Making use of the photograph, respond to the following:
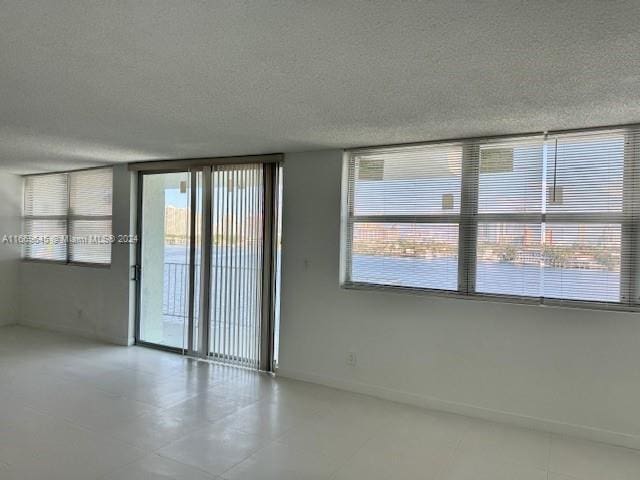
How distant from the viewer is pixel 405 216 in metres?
4.03

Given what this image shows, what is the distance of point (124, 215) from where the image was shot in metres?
5.73

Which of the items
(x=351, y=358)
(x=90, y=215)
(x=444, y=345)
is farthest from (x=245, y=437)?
(x=90, y=215)

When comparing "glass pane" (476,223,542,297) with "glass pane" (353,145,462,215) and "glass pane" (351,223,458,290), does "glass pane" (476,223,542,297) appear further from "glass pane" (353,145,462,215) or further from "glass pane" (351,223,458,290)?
"glass pane" (353,145,462,215)

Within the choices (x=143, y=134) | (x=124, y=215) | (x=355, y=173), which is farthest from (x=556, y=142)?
(x=124, y=215)

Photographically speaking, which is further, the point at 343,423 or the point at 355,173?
the point at 355,173

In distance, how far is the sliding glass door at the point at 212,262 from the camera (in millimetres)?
4727

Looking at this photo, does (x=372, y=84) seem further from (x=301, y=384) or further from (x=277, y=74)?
(x=301, y=384)

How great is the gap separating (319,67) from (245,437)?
2529 millimetres

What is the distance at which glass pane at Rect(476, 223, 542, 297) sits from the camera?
11.6ft

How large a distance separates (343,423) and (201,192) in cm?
301

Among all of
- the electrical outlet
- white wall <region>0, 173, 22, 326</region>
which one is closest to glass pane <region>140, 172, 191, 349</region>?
the electrical outlet

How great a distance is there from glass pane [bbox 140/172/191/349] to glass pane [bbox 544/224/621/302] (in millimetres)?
3935

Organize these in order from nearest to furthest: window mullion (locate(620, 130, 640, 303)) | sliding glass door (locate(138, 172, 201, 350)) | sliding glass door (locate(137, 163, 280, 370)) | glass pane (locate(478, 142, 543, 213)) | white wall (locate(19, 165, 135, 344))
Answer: window mullion (locate(620, 130, 640, 303)) → glass pane (locate(478, 142, 543, 213)) → sliding glass door (locate(137, 163, 280, 370)) → sliding glass door (locate(138, 172, 201, 350)) → white wall (locate(19, 165, 135, 344))

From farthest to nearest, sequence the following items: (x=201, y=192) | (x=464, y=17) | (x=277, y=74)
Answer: (x=201, y=192) → (x=277, y=74) → (x=464, y=17)
